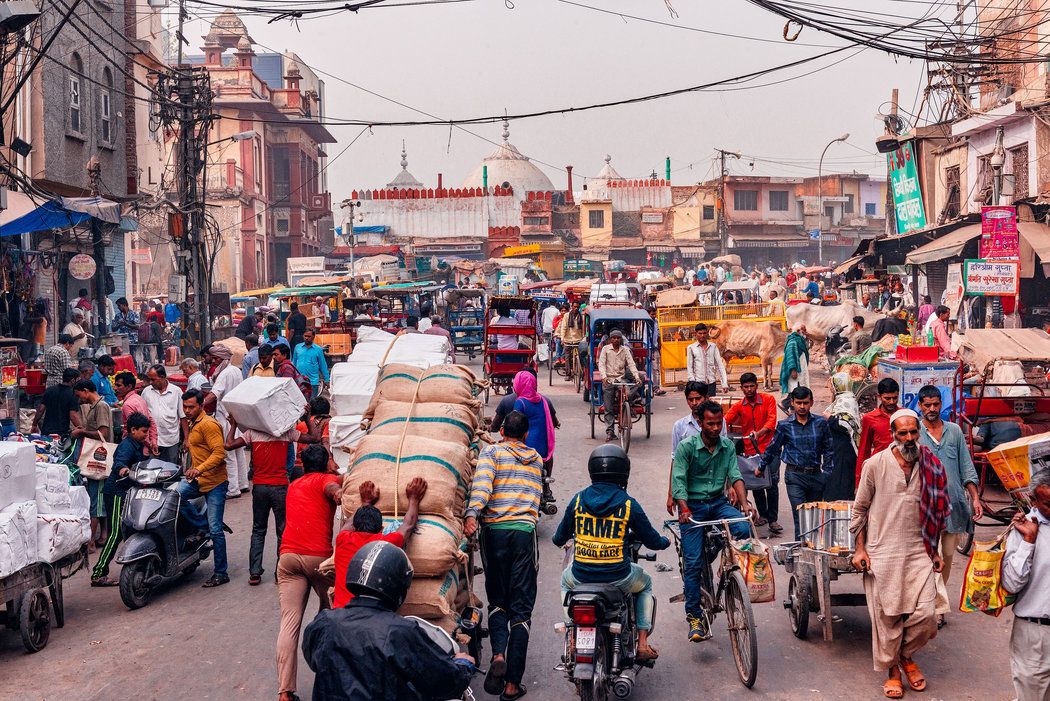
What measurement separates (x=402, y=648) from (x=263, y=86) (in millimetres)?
51427

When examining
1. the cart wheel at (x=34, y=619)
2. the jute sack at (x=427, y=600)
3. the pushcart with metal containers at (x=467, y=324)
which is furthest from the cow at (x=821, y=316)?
the jute sack at (x=427, y=600)

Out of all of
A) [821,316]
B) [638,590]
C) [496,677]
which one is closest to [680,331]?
[821,316]

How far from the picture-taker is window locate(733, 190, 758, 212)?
62469 mm

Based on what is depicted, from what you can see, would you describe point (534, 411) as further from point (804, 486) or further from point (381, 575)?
point (381, 575)

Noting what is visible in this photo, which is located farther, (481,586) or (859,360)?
Result: (859,360)

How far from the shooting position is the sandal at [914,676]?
5.89m

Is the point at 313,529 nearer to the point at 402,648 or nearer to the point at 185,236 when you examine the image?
the point at 402,648

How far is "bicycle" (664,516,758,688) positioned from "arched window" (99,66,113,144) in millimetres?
20565

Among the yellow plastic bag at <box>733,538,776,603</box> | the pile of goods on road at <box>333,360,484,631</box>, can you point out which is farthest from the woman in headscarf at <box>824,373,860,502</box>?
the pile of goods on road at <box>333,360,484,631</box>

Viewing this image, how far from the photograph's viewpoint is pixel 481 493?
5992 millimetres

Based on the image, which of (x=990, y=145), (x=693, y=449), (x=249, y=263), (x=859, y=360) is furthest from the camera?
(x=249, y=263)

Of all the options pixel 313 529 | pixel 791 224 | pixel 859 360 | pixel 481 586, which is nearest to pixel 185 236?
pixel 859 360

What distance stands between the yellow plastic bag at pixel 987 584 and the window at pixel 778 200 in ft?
197

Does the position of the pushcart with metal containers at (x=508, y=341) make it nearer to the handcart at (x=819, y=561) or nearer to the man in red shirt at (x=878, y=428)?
the man in red shirt at (x=878, y=428)
